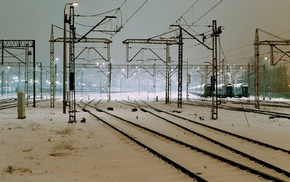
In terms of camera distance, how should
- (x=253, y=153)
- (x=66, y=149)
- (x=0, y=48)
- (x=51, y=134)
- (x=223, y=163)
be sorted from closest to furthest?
(x=223, y=163) → (x=253, y=153) → (x=66, y=149) → (x=51, y=134) → (x=0, y=48)

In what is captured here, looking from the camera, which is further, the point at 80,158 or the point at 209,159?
the point at 80,158

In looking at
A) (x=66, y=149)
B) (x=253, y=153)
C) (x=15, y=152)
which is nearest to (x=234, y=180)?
(x=253, y=153)

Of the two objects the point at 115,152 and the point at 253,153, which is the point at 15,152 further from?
the point at 253,153

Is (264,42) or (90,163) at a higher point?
(264,42)

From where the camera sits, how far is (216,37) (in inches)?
999

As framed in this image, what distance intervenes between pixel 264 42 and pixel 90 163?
33.8m

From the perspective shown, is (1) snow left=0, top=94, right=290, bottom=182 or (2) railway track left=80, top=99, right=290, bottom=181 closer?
(2) railway track left=80, top=99, right=290, bottom=181

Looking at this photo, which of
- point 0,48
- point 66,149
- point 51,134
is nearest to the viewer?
point 66,149

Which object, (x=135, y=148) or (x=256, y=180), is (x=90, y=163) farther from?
(x=256, y=180)

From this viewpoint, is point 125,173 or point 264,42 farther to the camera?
point 264,42

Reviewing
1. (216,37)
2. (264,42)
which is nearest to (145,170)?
(216,37)

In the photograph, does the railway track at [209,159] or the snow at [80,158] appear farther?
the snow at [80,158]

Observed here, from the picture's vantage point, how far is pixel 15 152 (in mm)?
12875

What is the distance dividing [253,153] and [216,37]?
46.1 ft
